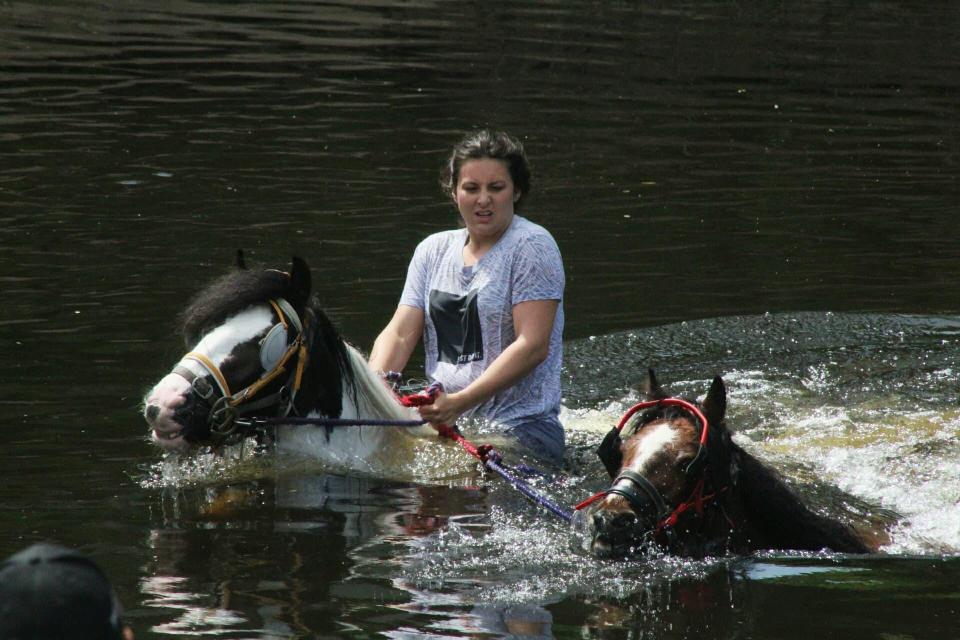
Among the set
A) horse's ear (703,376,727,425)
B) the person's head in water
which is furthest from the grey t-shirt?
the person's head in water

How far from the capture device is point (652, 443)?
5176 millimetres

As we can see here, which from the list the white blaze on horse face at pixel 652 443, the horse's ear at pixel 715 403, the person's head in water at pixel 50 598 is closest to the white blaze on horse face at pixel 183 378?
the white blaze on horse face at pixel 652 443

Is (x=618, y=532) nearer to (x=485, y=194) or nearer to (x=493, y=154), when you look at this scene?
(x=485, y=194)

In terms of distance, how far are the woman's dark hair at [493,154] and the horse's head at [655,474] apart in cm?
178

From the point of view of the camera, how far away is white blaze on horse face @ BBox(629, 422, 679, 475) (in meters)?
5.11

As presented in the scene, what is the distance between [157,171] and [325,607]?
10.5 metres

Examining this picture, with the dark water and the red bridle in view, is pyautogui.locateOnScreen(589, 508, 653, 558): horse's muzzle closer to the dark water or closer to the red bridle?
the red bridle

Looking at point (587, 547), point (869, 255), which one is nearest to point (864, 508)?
point (587, 547)

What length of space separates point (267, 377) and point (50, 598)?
3.80 metres

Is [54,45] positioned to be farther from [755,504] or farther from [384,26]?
[755,504]

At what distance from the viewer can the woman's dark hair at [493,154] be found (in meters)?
6.63

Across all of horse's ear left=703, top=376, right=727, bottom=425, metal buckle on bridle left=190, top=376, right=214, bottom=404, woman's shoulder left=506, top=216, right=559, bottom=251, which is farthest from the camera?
woman's shoulder left=506, top=216, right=559, bottom=251

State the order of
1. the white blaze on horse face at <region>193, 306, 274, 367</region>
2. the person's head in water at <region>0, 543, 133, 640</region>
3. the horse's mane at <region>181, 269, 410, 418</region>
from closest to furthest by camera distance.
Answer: the person's head in water at <region>0, 543, 133, 640</region> < the white blaze on horse face at <region>193, 306, 274, 367</region> < the horse's mane at <region>181, 269, 410, 418</region>

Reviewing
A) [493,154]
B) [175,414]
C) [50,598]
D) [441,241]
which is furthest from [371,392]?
[50,598]
